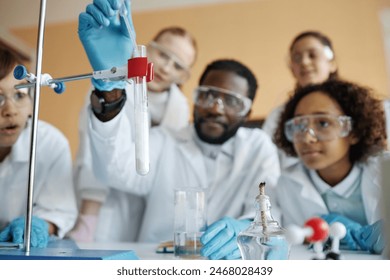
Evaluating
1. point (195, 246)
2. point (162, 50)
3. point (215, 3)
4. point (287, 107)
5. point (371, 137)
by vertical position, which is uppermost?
→ point (215, 3)

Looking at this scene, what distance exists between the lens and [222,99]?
5.68 feet

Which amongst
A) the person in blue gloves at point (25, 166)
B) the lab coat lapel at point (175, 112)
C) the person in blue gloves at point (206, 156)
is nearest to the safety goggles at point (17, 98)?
the person in blue gloves at point (25, 166)

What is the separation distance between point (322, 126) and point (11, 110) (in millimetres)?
1042

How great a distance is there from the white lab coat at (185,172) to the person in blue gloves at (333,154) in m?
0.13

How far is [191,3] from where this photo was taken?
2.22 metres

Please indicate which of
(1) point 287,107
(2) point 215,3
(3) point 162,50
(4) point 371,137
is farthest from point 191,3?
(4) point 371,137

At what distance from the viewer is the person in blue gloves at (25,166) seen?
1.38 metres

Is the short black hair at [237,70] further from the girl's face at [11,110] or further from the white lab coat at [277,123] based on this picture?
the girl's face at [11,110]

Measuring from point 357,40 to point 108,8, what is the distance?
137 centimetres

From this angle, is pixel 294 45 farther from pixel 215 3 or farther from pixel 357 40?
pixel 215 3

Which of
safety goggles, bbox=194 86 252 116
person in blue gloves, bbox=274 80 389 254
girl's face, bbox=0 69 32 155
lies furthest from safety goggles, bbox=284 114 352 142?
girl's face, bbox=0 69 32 155

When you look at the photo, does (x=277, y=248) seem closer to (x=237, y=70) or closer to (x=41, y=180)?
(x=41, y=180)

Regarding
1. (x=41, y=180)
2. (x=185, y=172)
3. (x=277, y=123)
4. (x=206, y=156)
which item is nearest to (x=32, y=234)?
(x=41, y=180)

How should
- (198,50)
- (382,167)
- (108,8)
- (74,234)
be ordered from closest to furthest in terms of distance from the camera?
(382,167), (108,8), (74,234), (198,50)
